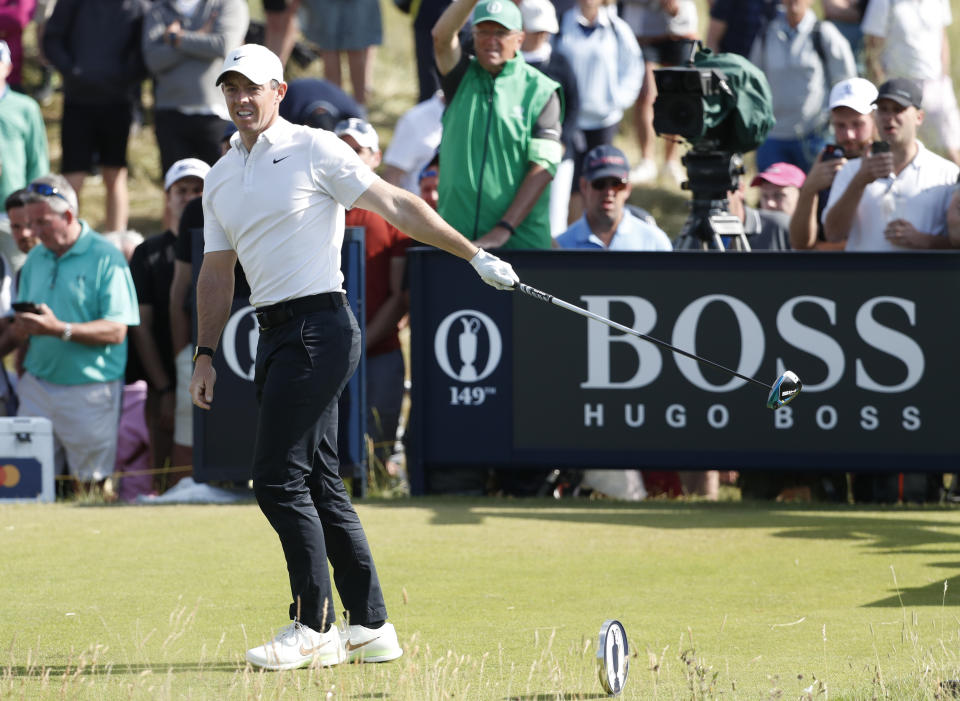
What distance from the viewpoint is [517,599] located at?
22.0 ft

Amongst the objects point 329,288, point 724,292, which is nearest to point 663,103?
point 724,292

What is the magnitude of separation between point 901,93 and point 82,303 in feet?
16.5

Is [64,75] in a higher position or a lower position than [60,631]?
higher

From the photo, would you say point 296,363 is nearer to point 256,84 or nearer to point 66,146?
point 256,84

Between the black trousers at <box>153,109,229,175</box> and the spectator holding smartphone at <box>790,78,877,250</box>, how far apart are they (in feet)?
14.9

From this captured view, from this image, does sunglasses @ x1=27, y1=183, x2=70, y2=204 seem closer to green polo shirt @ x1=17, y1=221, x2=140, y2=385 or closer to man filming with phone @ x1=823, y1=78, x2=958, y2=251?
green polo shirt @ x1=17, y1=221, x2=140, y2=385

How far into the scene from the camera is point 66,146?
12586 millimetres

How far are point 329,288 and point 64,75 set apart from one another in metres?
7.49

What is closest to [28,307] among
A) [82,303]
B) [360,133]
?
[82,303]

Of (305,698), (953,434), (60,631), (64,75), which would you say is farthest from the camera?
(64,75)

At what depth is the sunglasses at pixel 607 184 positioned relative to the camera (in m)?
9.84

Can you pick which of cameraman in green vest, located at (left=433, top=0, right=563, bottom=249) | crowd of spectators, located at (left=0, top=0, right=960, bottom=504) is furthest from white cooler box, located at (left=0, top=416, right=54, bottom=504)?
cameraman in green vest, located at (left=433, top=0, right=563, bottom=249)

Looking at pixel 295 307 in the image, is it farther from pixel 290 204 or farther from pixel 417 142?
pixel 417 142

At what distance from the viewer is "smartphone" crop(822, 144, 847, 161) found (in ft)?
32.8
